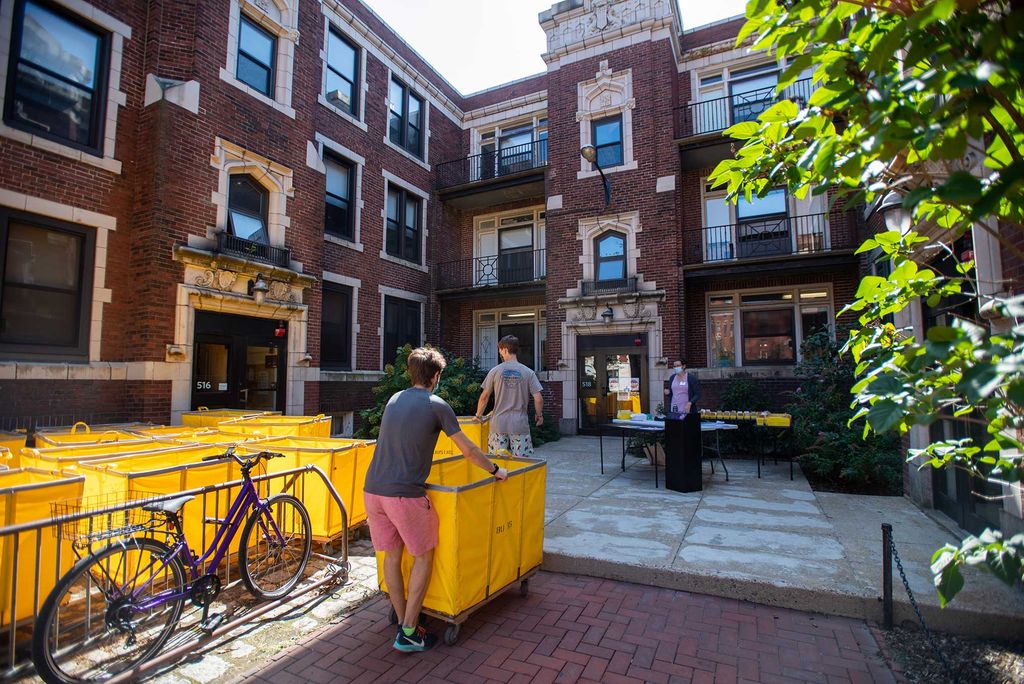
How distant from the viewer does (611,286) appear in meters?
13.1

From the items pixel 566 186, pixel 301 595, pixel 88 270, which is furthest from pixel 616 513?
pixel 566 186

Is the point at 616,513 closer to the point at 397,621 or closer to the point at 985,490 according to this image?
the point at 397,621

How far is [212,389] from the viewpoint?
30.3 ft

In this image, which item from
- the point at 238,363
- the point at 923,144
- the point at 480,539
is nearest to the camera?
the point at 923,144

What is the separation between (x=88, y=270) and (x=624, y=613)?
30.3 feet

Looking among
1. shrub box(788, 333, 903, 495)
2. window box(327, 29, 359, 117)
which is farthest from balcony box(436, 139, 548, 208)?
shrub box(788, 333, 903, 495)

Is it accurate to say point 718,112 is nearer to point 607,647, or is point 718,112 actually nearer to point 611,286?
point 611,286

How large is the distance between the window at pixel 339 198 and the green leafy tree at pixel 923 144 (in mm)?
12069

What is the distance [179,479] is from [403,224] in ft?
39.4

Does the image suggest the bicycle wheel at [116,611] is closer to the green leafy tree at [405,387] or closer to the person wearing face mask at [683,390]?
the person wearing face mask at [683,390]

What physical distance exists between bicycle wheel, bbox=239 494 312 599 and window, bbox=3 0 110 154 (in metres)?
7.61

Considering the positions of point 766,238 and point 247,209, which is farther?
point 766,238

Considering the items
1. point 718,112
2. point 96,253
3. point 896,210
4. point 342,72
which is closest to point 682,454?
point 896,210

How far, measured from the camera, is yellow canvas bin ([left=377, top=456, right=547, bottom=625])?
320 cm
